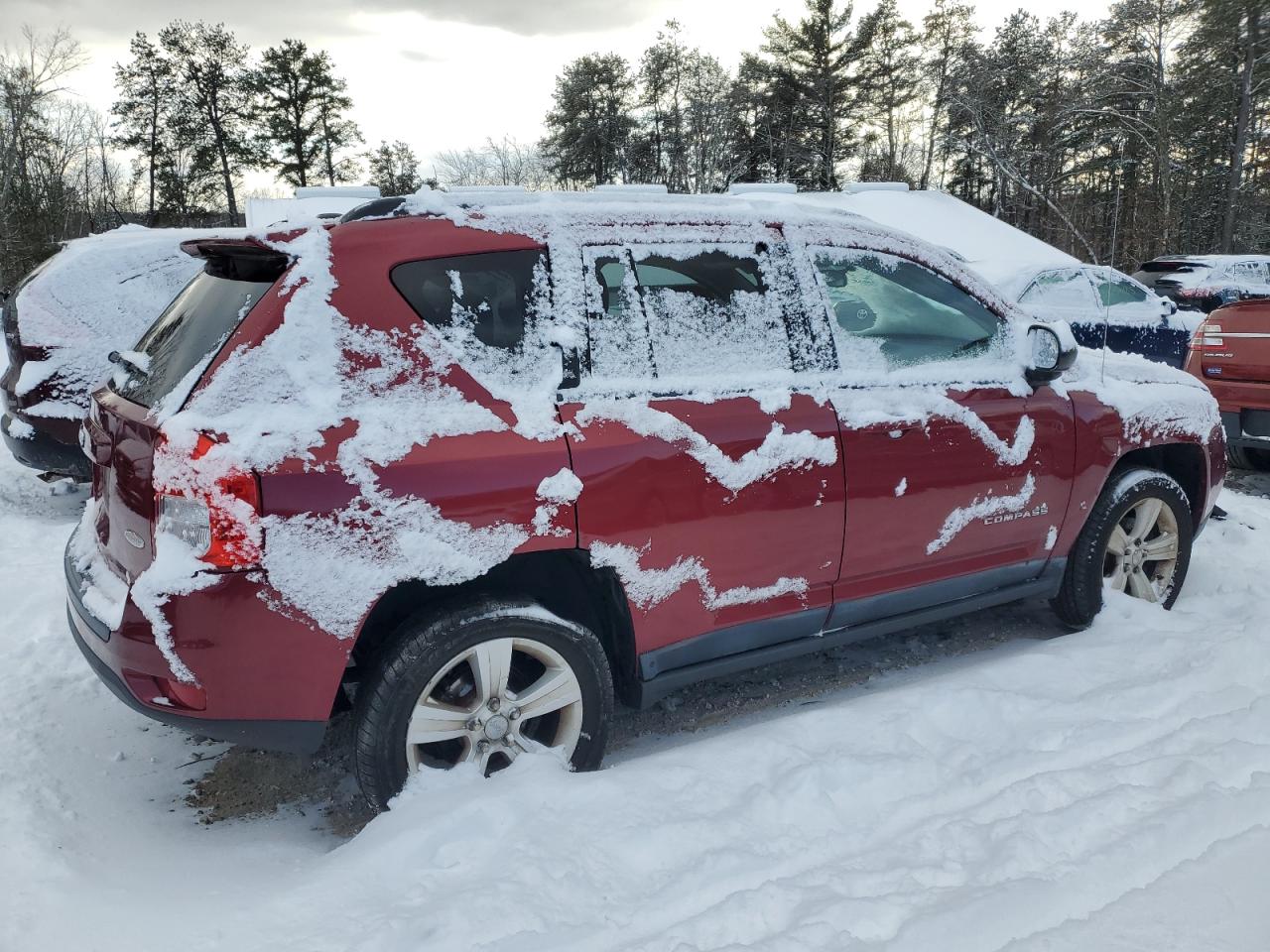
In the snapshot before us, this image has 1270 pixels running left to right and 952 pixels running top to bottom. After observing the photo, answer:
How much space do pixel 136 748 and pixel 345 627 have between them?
1.39 metres

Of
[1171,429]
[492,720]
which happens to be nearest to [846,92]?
[1171,429]

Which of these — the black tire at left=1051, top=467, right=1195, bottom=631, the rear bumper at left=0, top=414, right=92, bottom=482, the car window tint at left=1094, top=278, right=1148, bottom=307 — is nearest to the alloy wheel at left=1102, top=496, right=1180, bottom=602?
the black tire at left=1051, top=467, right=1195, bottom=631

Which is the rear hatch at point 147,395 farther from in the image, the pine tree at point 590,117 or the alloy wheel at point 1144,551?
the pine tree at point 590,117

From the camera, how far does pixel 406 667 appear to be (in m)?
2.45

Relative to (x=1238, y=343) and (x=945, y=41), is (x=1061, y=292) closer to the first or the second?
(x=1238, y=343)

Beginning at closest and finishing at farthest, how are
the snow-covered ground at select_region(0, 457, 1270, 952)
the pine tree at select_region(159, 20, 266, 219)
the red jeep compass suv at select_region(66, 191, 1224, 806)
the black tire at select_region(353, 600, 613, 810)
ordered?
the snow-covered ground at select_region(0, 457, 1270, 952) < the red jeep compass suv at select_region(66, 191, 1224, 806) < the black tire at select_region(353, 600, 613, 810) < the pine tree at select_region(159, 20, 266, 219)

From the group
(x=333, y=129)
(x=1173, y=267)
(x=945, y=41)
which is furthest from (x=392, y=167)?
(x=1173, y=267)

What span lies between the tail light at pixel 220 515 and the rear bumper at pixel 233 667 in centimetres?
7

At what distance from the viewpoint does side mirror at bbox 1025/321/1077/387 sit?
362 cm

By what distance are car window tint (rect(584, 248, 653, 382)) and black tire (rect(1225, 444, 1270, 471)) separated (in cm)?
648

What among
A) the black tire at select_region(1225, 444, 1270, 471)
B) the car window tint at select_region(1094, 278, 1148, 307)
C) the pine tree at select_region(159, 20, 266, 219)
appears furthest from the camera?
the pine tree at select_region(159, 20, 266, 219)

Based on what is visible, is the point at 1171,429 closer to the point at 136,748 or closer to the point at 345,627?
the point at 345,627

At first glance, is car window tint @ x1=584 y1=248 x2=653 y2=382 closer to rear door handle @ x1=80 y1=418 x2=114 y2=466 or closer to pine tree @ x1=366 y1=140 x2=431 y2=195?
rear door handle @ x1=80 y1=418 x2=114 y2=466

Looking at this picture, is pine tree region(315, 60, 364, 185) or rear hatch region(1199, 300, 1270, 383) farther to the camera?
pine tree region(315, 60, 364, 185)
